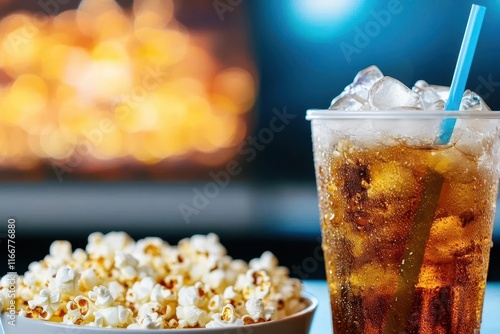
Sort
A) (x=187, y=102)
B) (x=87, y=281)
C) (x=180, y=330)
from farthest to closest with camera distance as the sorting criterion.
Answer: (x=187, y=102) < (x=87, y=281) < (x=180, y=330)

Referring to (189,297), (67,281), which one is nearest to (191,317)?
(189,297)

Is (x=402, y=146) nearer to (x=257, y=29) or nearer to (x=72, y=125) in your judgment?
(x=257, y=29)

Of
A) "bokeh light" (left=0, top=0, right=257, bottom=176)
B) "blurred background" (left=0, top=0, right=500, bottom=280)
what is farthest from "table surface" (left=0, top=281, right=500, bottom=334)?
"bokeh light" (left=0, top=0, right=257, bottom=176)

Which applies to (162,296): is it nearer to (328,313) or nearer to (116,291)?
(116,291)

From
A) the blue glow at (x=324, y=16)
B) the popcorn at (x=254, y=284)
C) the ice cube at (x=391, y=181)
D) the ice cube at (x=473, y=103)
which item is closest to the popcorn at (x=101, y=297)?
the popcorn at (x=254, y=284)

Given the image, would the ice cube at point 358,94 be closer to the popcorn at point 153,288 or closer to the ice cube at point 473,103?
the ice cube at point 473,103

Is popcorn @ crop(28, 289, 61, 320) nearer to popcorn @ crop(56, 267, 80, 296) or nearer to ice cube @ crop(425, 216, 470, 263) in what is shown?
popcorn @ crop(56, 267, 80, 296)

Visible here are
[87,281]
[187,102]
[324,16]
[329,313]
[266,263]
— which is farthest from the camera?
[187,102]

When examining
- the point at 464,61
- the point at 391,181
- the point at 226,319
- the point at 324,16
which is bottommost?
the point at 226,319
